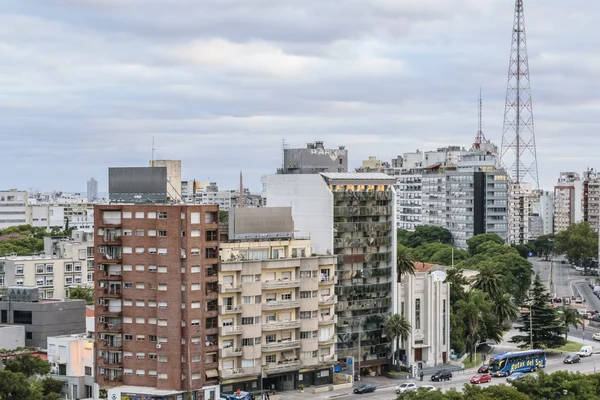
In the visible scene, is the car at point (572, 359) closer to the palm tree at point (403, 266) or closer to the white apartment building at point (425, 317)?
the white apartment building at point (425, 317)

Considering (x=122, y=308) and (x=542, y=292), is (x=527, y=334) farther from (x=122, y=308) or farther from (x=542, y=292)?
(x=122, y=308)

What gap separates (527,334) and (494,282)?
13.0 m

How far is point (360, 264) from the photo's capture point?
136125mm

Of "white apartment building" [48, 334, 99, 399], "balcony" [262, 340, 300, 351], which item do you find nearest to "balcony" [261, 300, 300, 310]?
"balcony" [262, 340, 300, 351]

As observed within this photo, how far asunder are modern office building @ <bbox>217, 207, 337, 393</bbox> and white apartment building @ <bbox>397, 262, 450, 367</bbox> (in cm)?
1400

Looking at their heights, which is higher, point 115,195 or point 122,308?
point 115,195

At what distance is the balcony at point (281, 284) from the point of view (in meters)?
122

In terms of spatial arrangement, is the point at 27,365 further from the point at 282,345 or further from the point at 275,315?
the point at 282,345

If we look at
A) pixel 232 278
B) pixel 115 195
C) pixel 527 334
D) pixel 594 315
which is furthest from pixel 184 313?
pixel 594 315

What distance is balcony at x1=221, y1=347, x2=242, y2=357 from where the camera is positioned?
11806 centimetres

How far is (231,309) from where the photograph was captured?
119 metres

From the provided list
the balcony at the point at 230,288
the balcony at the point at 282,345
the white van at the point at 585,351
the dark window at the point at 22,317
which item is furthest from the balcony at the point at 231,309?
the white van at the point at 585,351

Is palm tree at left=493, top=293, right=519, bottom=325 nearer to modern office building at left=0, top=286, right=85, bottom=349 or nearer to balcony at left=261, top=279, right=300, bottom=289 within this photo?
balcony at left=261, top=279, right=300, bottom=289

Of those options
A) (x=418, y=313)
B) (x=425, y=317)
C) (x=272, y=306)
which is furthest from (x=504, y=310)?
(x=272, y=306)
